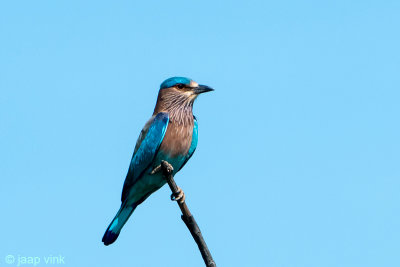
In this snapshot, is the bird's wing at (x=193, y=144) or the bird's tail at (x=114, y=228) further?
the bird's wing at (x=193, y=144)

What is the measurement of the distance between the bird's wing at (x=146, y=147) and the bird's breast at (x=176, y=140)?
7 cm

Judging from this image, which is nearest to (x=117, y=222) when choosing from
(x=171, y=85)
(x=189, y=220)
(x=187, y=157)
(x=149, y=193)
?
(x=149, y=193)

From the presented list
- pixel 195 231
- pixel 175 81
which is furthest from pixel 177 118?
pixel 195 231

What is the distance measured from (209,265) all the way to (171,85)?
14.2ft

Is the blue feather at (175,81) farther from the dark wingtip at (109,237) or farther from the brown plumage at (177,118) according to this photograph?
the dark wingtip at (109,237)

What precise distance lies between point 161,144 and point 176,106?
2.44 ft

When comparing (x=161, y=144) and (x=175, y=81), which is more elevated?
(x=175, y=81)

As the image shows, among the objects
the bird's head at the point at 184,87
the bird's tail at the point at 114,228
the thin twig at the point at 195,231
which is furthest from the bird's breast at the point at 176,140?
the thin twig at the point at 195,231

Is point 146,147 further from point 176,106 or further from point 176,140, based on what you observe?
point 176,106

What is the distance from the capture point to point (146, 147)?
→ 9.15 meters

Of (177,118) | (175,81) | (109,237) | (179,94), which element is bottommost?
(109,237)

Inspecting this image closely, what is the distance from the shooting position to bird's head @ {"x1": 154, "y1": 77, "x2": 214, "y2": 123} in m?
9.54

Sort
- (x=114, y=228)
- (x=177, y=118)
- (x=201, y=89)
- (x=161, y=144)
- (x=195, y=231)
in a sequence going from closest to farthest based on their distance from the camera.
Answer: (x=195, y=231) < (x=161, y=144) < (x=114, y=228) < (x=177, y=118) < (x=201, y=89)

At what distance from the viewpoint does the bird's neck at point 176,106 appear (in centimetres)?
941
